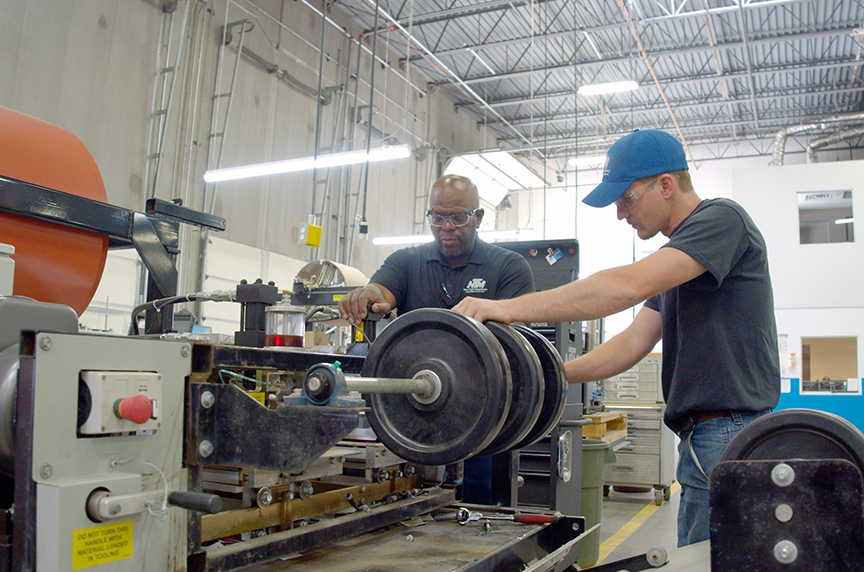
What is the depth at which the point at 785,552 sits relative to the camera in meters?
0.78

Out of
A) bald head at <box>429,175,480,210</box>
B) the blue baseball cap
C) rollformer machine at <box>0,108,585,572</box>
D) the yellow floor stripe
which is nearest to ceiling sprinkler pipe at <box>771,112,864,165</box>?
the yellow floor stripe

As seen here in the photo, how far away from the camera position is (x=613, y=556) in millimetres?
4352

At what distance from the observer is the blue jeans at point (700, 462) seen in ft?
5.07

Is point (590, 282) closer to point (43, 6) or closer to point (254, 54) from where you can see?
point (43, 6)

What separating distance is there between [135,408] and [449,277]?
5.12 feet

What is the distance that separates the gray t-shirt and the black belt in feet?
0.05

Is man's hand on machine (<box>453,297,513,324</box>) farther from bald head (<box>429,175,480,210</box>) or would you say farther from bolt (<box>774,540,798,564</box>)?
bald head (<box>429,175,480,210</box>)

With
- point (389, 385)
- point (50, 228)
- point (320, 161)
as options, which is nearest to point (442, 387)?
point (389, 385)

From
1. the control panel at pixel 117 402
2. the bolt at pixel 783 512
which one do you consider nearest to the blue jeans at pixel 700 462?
the bolt at pixel 783 512

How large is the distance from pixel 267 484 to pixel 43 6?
608cm

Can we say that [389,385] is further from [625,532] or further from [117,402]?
[625,532]

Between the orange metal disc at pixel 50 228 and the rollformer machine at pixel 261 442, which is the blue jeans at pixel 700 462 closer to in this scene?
the rollformer machine at pixel 261 442

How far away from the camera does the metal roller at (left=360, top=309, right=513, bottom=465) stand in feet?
4.09

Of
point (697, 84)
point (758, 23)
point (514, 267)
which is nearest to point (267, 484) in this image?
point (514, 267)
